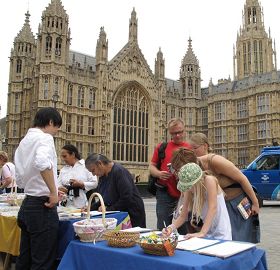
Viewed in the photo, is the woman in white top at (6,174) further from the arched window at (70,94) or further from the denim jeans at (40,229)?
the arched window at (70,94)

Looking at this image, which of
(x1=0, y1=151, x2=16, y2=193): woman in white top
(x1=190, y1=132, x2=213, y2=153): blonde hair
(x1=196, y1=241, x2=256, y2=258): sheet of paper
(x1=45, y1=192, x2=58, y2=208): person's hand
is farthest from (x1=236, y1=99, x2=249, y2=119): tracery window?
(x1=196, y1=241, x2=256, y2=258): sheet of paper

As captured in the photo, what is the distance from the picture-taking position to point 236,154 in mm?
44906

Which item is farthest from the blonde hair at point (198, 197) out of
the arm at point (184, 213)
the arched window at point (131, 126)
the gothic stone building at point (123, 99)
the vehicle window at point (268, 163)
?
the arched window at point (131, 126)

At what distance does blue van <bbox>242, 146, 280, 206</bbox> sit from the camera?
51.5ft

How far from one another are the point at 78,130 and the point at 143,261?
3375 cm

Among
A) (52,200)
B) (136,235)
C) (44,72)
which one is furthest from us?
(44,72)

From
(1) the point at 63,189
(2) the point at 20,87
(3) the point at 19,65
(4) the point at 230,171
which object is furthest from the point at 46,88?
(4) the point at 230,171

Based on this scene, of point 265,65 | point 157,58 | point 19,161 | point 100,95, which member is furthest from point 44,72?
point 265,65

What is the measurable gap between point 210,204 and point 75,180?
3.03 meters

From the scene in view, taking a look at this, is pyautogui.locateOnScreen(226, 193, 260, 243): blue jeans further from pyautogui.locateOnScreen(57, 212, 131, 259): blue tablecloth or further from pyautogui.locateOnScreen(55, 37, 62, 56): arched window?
pyautogui.locateOnScreen(55, 37, 62, 56): arched window

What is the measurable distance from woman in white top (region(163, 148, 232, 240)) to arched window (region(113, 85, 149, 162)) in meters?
33.1

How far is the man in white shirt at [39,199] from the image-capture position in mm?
4043

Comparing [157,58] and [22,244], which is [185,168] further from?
[157,58]

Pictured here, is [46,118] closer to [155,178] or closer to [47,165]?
[47,165]
